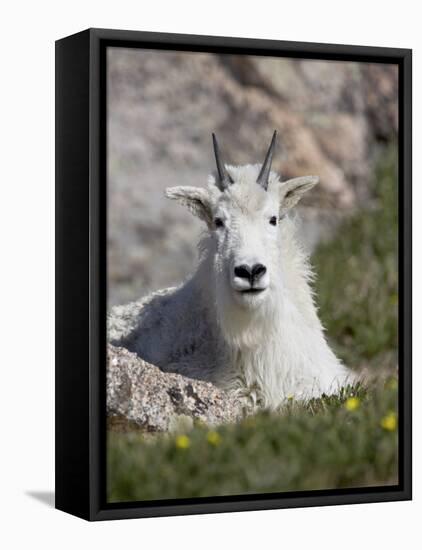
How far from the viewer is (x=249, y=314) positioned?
10.2 m

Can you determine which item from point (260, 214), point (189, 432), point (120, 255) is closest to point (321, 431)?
point (189, 432)

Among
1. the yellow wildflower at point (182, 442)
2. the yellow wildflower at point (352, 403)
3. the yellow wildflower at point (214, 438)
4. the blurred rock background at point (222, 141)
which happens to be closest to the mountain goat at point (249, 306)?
the yellow wildflower at point (352, 403)

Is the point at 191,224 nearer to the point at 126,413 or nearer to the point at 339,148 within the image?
the point at 339,148

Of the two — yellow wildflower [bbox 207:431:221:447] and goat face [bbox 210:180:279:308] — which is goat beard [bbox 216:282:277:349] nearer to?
goat face [bbox 210:180:279:308]

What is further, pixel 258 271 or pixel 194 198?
pixel 194 198

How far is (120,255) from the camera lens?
585 inches

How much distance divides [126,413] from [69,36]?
8.98 feet

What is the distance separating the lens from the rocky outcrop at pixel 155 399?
9484mm

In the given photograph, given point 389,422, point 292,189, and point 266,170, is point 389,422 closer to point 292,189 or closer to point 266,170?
point 292,189

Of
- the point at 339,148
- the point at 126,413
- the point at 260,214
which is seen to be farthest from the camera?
the point at 339,148

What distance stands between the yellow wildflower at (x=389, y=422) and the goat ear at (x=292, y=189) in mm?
1820

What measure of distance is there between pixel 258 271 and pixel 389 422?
5.33 ft

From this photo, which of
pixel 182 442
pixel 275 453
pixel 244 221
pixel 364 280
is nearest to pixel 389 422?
pixel 275 453

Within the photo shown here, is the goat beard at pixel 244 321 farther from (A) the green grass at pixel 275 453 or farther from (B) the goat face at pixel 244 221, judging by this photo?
(A) the green grass at pixel 275 453
